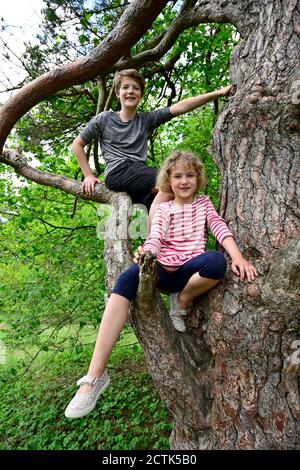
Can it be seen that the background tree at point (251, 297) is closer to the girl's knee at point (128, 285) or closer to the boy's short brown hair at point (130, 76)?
the girl's knee at point (128, 285)

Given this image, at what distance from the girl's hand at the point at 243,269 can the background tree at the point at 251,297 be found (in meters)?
0.04

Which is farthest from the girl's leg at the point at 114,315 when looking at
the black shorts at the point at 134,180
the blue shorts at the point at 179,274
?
the black shorts at the point at 134,180

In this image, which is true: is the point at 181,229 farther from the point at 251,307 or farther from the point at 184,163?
the point at 251,307

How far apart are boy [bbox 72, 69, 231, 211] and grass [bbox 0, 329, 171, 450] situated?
1700 millimetres

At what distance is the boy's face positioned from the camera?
294cm

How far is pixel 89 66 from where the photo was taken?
292cm

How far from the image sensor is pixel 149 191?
287 centimetres

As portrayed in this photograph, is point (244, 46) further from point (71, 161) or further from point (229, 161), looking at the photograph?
point (71, 161)

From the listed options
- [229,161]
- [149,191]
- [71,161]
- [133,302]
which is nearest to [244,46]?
[229,161]

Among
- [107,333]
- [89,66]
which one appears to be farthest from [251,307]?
[89,66]

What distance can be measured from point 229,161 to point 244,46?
2.81 feet

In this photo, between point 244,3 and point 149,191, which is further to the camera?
point 149,191

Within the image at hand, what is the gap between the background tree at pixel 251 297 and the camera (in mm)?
1809

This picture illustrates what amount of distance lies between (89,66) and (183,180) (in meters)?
1.33
